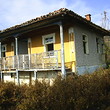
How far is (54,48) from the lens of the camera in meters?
11.9

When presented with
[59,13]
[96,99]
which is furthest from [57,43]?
[96,99]

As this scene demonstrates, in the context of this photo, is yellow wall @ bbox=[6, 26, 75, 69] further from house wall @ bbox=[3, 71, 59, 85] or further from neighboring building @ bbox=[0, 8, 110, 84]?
house wall @ bbox=[3, 71, 59, 85]

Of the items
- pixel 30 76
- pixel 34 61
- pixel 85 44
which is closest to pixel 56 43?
pixel 34 61

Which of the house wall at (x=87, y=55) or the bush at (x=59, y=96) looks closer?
the bush at (x=59, y=96)

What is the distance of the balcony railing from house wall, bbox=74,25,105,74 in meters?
1.65

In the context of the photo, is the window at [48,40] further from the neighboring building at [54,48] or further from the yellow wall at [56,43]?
the yellow wall at [56,43]

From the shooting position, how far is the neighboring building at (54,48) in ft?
31.6

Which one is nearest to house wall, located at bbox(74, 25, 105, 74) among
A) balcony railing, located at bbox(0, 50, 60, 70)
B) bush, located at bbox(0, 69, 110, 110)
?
balcony railing, located at bbox(0, 50, 60, 70)

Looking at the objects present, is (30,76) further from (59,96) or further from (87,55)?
(59,96)

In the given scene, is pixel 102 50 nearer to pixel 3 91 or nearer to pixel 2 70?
pixel 2 70

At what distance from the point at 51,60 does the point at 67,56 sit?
61.7 inches

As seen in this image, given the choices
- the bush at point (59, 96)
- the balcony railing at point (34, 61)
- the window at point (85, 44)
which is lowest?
the bush at point (59, 96)

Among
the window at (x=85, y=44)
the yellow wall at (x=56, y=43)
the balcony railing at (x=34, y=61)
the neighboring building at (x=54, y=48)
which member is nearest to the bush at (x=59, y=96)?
the neighboring building at (x=54, y=48)

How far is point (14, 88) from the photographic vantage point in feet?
21.6
